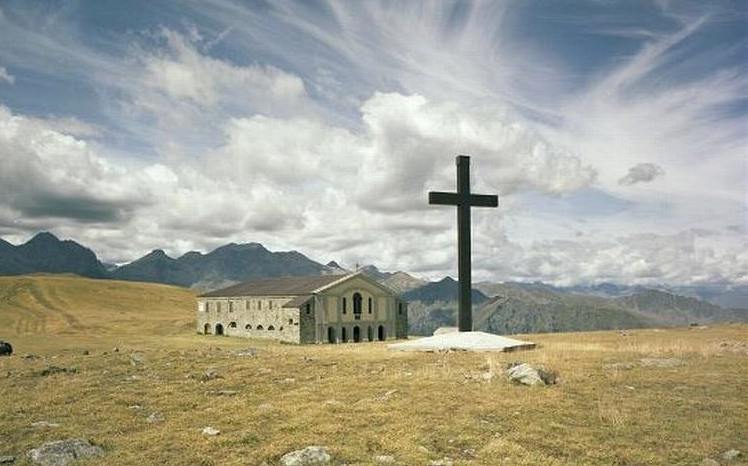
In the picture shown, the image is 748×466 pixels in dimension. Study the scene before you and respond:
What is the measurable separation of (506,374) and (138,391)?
1262 cm

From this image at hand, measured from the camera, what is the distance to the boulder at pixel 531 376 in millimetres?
19406

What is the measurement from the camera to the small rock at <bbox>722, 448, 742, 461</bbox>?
1198 cm

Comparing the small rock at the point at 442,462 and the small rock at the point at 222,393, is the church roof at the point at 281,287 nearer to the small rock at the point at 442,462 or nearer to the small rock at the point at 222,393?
the small rock at the point at 222,393

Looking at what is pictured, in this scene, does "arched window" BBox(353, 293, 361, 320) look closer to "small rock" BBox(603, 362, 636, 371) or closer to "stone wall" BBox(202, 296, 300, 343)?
"stone wall" BBox(202, 296, 300, 343)

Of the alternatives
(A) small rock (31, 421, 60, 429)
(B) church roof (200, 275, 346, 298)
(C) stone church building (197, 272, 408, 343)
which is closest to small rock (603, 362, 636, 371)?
(A) small rock (31, 421, 60, 429)

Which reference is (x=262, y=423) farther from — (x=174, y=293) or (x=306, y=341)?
(x=174, y=293)

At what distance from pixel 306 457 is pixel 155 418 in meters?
5.95

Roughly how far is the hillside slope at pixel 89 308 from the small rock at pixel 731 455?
3463 inches

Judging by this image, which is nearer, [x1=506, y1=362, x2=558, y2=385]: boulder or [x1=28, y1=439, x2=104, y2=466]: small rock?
[x1=28, y1=439, x2=104, y2=466]: small rock

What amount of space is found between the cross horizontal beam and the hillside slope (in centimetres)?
6645

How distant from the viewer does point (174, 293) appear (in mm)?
→ 191750

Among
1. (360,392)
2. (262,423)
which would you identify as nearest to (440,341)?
(360,392)

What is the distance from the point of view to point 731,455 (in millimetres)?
12094

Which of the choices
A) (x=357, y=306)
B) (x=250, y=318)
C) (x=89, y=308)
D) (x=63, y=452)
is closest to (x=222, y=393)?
(x=63, y=452)
